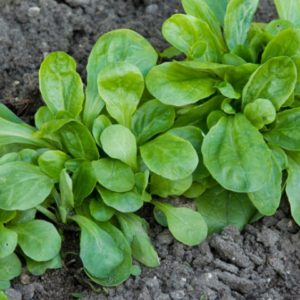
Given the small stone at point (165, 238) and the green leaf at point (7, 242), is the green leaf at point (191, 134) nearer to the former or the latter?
the small stone at point (165, 238)

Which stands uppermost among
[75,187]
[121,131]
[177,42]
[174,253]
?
[177,42]

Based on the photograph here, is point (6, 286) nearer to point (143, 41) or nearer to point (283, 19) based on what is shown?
point (143, 41)

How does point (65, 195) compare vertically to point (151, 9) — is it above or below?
below

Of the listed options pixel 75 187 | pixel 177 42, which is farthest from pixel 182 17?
pixel 75 187

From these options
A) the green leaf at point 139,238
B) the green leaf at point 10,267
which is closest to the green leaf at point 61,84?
the green leaf at point 139,238

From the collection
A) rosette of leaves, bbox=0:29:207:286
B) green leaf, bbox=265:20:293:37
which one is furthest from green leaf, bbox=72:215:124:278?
green leaf, bbox=265:20:293:37

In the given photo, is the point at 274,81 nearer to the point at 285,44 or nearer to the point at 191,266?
the point at 285,44

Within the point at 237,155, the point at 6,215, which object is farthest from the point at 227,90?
the point at 6,215
